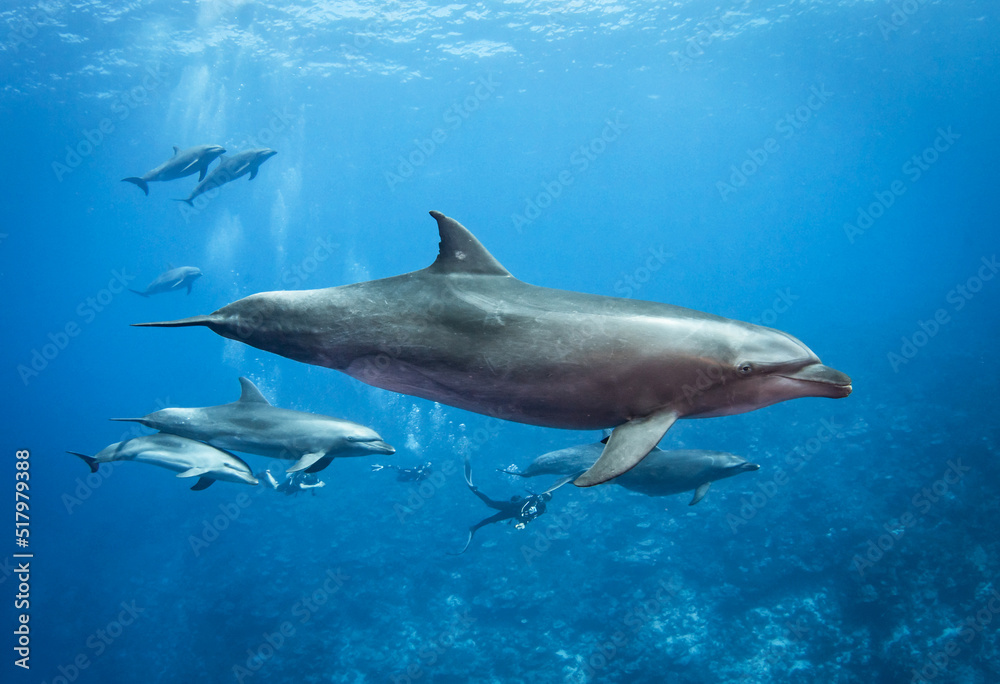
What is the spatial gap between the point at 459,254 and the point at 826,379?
2.26 meters

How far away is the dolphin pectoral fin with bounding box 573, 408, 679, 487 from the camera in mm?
2490

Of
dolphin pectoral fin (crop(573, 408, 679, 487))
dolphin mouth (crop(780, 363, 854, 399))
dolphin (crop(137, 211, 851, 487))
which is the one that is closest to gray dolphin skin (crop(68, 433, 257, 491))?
dolphin (crop(137, 211, 851, 487))

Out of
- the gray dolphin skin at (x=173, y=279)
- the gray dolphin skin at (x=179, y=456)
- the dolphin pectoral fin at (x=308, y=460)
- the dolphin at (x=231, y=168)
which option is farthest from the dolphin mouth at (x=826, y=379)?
the gray dolphin skin at (x=173, y=279)

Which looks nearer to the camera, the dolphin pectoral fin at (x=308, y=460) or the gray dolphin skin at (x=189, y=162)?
the dolphin pectoral fin at (x=308, y=460)

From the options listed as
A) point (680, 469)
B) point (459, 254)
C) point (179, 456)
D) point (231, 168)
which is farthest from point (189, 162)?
point (680, 469)

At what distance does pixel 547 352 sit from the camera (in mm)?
2852

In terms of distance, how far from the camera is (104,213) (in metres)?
80.2

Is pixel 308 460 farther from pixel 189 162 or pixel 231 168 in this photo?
pixel 189 162

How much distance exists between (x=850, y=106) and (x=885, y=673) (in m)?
79.9

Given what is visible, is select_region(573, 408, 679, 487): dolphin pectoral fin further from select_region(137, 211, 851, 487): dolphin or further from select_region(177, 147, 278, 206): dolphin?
select_region(177, 147, 278, 206): dolphin

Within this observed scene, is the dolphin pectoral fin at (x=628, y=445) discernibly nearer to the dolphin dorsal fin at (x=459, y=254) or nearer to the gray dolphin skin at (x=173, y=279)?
the dolphin dorsal fin at (x=459, y=254)

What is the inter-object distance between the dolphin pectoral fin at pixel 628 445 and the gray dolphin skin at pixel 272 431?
5.63m

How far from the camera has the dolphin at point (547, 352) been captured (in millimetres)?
2809

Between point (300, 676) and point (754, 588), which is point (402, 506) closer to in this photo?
point (300, 676)
